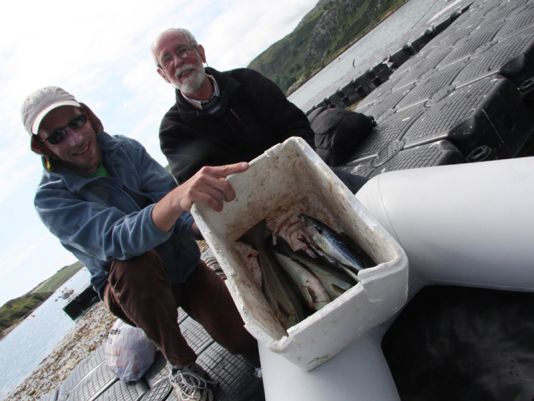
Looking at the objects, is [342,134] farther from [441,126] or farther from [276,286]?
[276,286]

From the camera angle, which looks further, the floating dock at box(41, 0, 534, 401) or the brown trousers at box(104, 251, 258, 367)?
the floating dock at box(41, 0, 534, 401)

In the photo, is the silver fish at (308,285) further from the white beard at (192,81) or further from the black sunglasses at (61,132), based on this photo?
the white beard at (192,81)

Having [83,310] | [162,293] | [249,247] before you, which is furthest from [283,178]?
[83,310]

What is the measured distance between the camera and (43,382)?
7230mm

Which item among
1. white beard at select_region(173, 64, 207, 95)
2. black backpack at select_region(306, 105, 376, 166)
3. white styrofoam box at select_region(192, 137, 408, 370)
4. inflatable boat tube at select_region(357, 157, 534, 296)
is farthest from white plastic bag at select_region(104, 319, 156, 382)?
black backpack at select_region(306, 105, 376, 166)

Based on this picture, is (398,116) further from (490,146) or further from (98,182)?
(98,182)

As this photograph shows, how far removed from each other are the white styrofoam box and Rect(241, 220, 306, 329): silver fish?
54 millimetres

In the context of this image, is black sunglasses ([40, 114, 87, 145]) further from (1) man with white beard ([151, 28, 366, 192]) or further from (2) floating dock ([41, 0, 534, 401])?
(2) floating dock ([41, 0, 534, 401])

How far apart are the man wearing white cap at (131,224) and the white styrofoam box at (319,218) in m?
0.23

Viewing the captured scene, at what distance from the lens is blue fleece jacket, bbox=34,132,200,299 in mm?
1997

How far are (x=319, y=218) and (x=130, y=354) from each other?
242 centimetres

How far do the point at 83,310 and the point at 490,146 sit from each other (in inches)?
568

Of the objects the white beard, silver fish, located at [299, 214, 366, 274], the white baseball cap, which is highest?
the white baseball cap

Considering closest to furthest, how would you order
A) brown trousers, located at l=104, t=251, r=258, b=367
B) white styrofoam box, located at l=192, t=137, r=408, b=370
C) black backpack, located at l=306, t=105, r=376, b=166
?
white styrofoam box, located at l=192, t=137, r=408, b=370, brown trousers, located at l=104, t=251, r=258, b=367, black backpack, located at l=306, t=105, r=376, b=166
